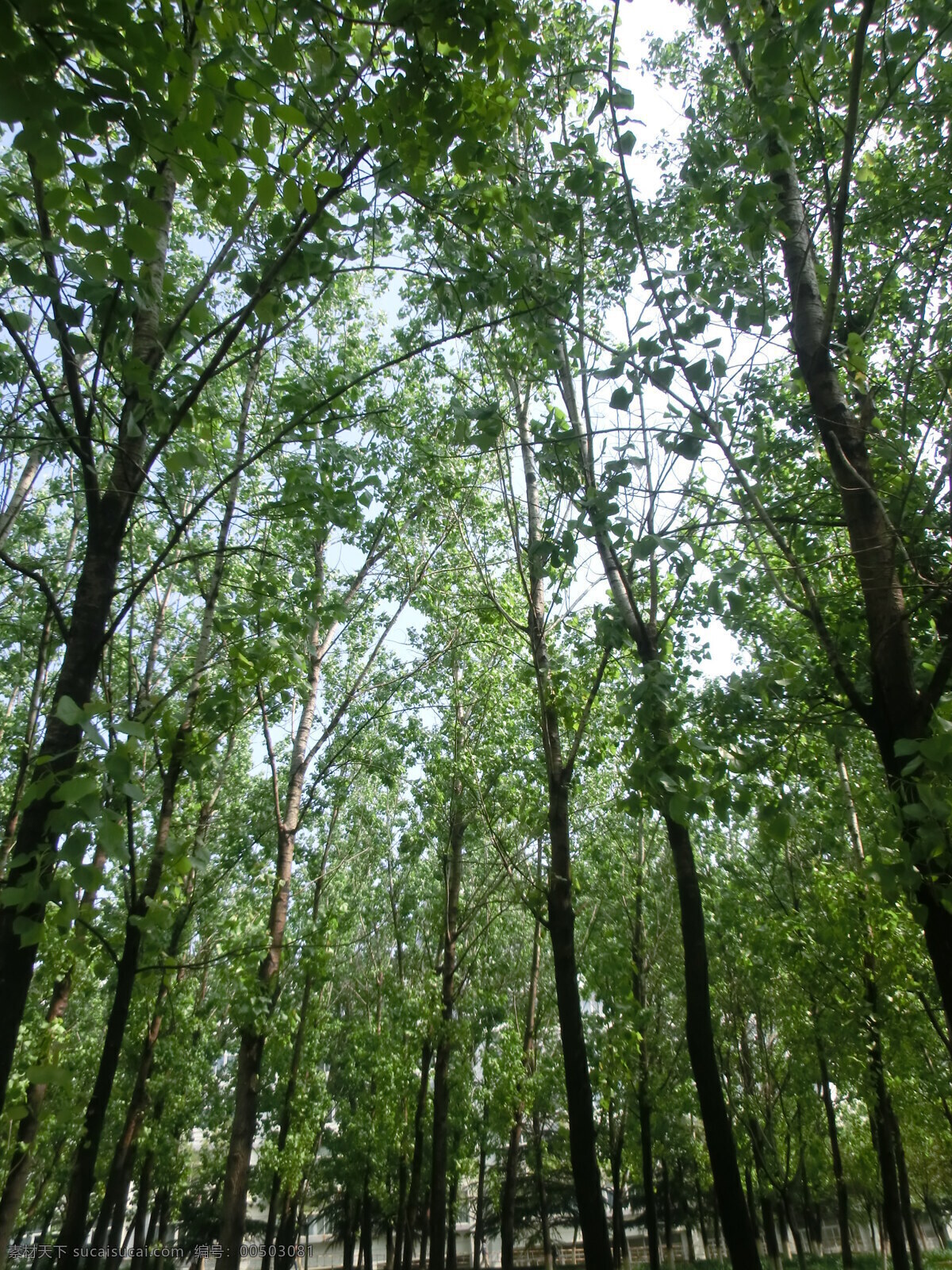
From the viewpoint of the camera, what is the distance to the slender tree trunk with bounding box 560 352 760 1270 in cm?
517

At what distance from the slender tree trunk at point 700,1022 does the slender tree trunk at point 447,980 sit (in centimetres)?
752

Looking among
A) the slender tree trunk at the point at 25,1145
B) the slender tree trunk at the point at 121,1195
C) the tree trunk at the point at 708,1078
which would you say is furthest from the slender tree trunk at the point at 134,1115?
the tree trunk at the point at 708,1078

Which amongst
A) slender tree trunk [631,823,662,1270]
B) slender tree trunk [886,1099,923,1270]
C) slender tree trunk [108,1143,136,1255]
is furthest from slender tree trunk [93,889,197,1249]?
slender tree trunk [886,1099,923,1270]

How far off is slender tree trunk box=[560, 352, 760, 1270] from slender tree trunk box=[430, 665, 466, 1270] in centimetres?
752

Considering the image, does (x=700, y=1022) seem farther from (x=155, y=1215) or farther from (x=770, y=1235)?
(x=155, y=1215)

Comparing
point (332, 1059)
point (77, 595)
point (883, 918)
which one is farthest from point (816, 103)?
point (332, 1059)

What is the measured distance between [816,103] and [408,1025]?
15.4 m

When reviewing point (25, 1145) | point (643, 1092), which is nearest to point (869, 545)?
point (25, 1145)

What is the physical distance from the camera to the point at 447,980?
47.8ft

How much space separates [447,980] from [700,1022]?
962 centimetres

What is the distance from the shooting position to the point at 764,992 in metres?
16.9

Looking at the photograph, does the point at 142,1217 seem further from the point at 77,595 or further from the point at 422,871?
the point at 77,595

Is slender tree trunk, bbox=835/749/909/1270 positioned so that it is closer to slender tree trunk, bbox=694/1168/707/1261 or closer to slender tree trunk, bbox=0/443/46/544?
slender tree trunk, bbox=0/443/46/544

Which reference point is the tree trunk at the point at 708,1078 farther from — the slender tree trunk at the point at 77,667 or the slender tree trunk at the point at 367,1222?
the slender tree trunk at the point at 367,1222
